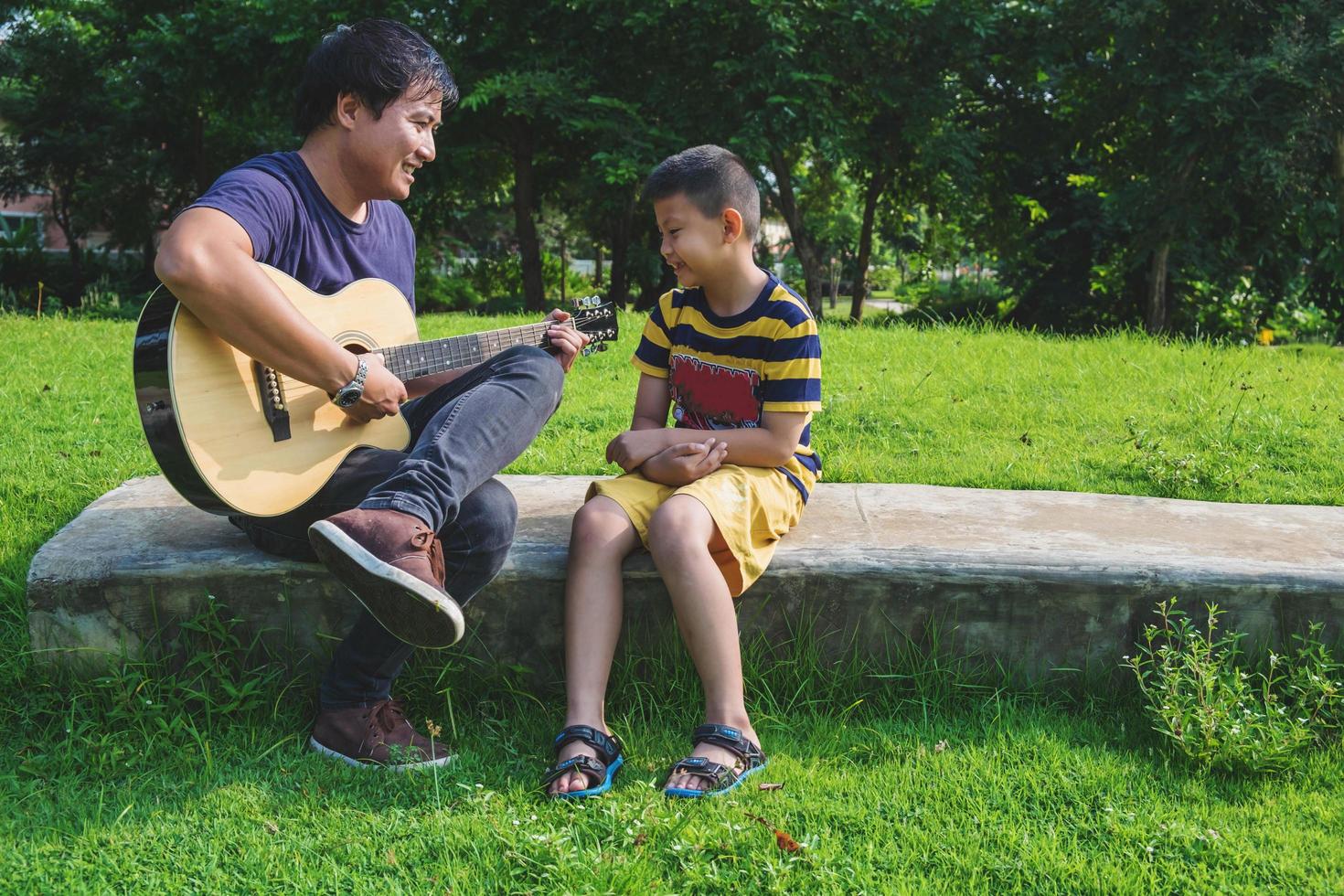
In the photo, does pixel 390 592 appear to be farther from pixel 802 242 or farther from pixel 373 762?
pixel 802 242

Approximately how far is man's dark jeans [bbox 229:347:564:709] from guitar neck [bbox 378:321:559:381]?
12.2 inches

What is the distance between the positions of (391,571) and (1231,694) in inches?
81.8

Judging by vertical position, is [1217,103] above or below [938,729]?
above

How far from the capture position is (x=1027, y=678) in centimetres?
285

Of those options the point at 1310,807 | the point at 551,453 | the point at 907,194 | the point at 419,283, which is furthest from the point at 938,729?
the point at 419,283

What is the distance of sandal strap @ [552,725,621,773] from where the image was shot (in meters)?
Result: 2.44

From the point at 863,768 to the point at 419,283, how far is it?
2040cm

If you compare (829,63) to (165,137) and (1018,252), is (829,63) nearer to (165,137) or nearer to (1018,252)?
(1018,252)

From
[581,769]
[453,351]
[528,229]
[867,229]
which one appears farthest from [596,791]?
[867,229]

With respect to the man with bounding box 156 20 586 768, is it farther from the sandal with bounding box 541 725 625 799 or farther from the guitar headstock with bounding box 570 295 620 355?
the guitar headstock with bounding box 570 295 620 355

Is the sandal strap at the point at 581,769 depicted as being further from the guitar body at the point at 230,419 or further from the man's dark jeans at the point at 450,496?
the guitar body at the point at 230,419

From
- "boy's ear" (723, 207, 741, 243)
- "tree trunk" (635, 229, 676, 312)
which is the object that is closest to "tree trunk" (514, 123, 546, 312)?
"tree trunk" (635, 229, 676, 312)

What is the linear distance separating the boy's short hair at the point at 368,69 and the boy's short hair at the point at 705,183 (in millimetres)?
646

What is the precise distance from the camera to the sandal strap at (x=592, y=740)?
244 cm
